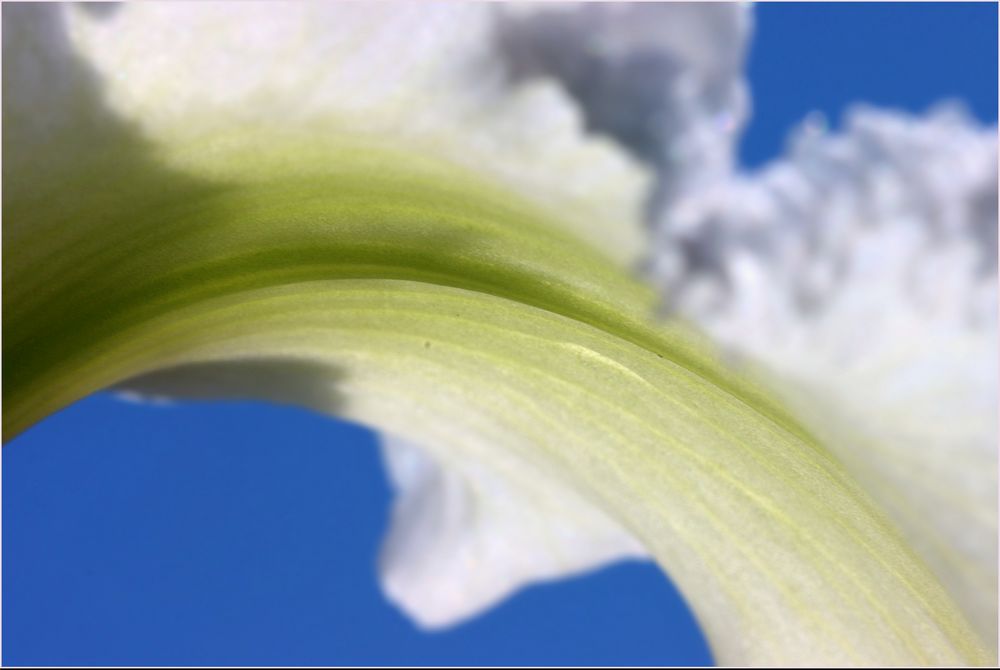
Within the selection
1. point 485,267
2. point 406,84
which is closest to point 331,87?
point 406,84

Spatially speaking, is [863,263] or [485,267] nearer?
[863,263]

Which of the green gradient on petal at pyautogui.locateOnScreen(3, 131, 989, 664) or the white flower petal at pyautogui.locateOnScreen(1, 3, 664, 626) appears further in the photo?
the green gradient on petal at pyautogui.locateOnScreen(3, 131, 989, 664)

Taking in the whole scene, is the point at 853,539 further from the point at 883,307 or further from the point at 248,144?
the point at 248,144

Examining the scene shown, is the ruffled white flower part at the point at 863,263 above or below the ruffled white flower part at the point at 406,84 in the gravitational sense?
below

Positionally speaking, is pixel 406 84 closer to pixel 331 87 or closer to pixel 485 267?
pixel 331 87

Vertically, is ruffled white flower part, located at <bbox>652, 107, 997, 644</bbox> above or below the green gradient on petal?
below

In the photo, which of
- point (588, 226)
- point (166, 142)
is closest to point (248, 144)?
point (166, 142)

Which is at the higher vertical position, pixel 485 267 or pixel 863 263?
pixel 485 267
